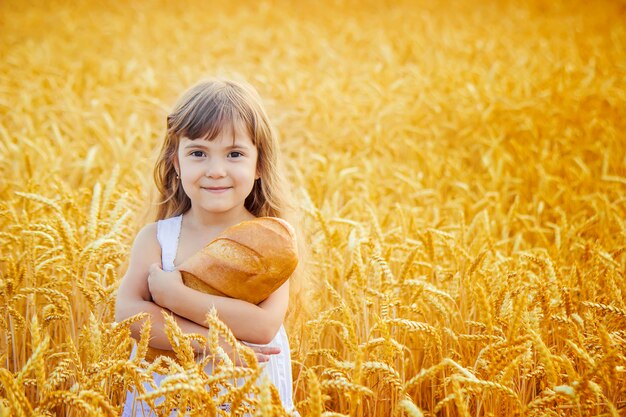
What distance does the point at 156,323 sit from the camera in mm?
1444

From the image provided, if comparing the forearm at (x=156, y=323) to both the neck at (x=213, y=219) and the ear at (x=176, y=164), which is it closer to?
the neck at (x=213, y=219)

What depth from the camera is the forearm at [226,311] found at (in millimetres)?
1421

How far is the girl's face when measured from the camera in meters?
1.54

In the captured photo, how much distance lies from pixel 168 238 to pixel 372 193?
1.63 m

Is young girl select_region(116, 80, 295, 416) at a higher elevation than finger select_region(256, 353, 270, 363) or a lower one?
higher

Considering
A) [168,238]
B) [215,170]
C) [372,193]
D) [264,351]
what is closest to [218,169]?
[215,170]

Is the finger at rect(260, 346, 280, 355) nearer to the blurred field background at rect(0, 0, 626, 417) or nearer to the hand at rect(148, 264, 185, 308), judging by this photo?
the blurred field background at rect(0, 0, 626, 417)

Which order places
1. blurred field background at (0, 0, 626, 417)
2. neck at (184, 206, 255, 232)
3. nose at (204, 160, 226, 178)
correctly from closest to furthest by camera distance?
1. blurred field background at (0, 0, 626, 417)
2. nose at (204, 160, 226, 178)
3. neck at (184, 206, 255, 232)

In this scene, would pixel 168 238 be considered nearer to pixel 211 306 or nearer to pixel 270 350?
pixel 211 306

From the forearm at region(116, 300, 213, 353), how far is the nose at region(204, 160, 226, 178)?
1.17 ft

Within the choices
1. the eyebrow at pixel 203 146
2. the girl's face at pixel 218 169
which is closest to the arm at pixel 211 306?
the girl's face at pixel 218 169

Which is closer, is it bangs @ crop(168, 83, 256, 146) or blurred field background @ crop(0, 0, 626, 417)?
blurred field background @ crop(0, 0, 626, 417)

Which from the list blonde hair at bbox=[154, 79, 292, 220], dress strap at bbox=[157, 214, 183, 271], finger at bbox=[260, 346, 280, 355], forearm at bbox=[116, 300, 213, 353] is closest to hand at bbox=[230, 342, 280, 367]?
finger at bbox=[260, 346, 280, 355]

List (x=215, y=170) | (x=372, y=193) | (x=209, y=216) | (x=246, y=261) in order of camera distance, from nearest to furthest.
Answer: (x=246, y=261) → (x=215, y=170) → (x=209, y=216) → (x=372, y=193)
